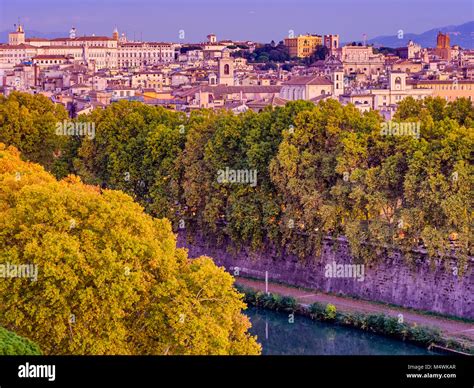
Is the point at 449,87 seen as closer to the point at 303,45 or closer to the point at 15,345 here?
the point at 303,45

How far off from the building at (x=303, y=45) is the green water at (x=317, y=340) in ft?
243

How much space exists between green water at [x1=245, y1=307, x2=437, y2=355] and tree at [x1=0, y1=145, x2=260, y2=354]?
143 inches

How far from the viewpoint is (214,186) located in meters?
25.0

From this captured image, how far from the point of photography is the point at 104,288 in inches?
553

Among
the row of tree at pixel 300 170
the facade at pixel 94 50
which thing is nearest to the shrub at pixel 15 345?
the row of tree at pixel 300 170

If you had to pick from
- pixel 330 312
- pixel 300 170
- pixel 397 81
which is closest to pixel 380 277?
pixel 330 312

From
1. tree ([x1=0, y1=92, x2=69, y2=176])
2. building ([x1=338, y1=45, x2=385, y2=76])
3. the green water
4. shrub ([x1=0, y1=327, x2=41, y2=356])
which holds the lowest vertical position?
the green water

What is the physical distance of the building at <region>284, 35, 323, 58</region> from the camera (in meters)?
94.2

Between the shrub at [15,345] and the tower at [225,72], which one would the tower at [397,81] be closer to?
the tower at [225,72]
